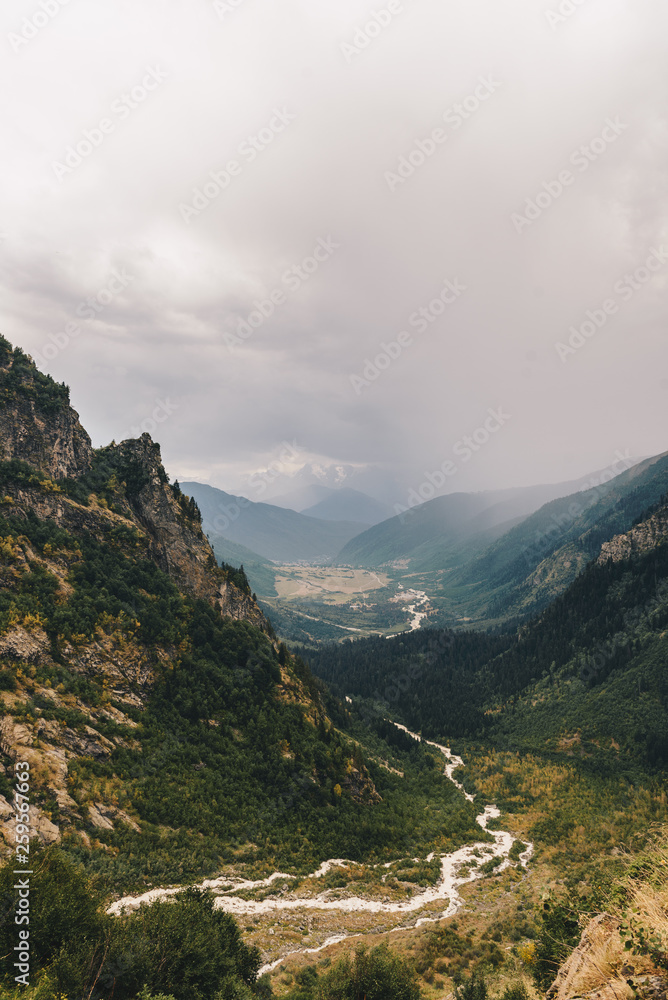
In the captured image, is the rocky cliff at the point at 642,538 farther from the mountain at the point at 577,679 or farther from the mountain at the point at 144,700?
the mountain at the point at 144,700

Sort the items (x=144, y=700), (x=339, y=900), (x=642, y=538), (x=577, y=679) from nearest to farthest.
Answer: (x=339, y=900) < (x=144, y=700) < (x=577, y=679) < (x=642, y=538)

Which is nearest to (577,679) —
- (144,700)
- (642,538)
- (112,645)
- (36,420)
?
(642,538)

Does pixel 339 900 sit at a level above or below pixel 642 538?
below

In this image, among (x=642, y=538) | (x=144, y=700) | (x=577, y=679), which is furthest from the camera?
(x=642, y=538)

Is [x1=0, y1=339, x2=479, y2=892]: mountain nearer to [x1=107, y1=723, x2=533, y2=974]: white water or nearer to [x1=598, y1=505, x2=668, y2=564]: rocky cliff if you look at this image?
[x1=107, y1=723, x2=533, y2=974]: white water

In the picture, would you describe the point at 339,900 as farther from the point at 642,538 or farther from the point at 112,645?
the point at 642,538

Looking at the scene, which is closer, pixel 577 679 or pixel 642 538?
pixel 577 679

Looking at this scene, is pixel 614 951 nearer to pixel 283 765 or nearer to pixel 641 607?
pixel 283 765

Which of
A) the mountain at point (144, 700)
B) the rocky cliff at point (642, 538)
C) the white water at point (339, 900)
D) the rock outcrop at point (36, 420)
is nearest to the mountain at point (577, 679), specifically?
the rocky cliff at point (642, 538)

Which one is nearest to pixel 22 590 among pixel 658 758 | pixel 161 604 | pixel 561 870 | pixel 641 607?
pixel 161 604
